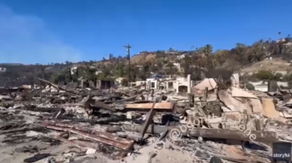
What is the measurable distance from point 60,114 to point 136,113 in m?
2.96

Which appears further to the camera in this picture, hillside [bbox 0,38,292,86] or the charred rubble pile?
hillside [bbox 0,38,292,86]

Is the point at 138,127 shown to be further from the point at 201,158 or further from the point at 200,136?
the point at 201,158

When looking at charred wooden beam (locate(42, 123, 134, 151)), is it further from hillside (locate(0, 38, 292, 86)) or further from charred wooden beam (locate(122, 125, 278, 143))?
hillside (locate(0, 38, 292, 86))

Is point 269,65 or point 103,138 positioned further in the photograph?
point 269,65

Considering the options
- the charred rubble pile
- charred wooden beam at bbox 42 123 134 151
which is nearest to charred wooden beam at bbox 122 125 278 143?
the charred rubble pile

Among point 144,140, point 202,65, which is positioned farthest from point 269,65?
point 144,140

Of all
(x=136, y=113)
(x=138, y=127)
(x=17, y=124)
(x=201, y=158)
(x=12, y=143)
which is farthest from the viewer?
(x=136, y=113)

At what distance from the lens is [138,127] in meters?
8.18

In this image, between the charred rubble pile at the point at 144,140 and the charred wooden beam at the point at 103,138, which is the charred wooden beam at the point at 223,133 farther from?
the charred wooden beam at the point at 103,138

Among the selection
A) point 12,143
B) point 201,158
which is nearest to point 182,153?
point 201,158

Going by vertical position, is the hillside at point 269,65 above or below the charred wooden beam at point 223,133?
above

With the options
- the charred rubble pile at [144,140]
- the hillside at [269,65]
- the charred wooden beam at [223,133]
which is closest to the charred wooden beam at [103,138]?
the charred rubble pile at [144,140]

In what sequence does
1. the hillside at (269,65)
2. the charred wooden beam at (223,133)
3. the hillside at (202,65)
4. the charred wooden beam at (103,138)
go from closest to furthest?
1. the charred wooden beam at (103,138)
2. the charred wooden beam at (223,133)
3. the hillside at (202,65)
4. the hillside at (269,65)

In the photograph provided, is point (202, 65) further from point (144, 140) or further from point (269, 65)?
point (144, 140)
